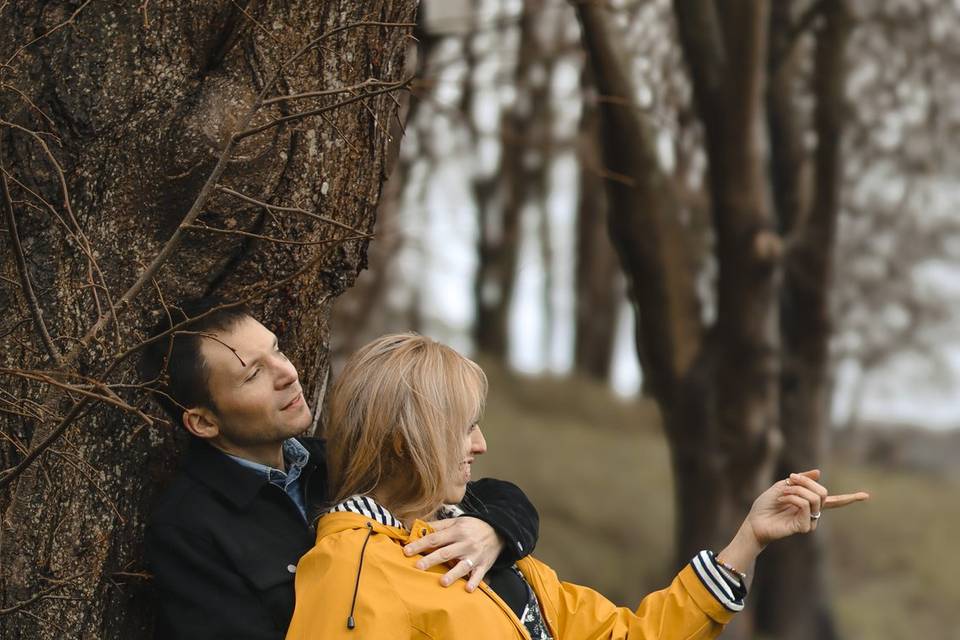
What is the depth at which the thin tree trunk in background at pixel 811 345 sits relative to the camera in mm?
7629

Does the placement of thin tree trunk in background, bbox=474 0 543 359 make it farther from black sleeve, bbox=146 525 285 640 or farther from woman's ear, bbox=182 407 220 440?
black sleeve, bbox=146 525 285 640

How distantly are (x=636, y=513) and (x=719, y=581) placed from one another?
9863 millimetres

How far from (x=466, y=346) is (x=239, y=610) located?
16.2 metres

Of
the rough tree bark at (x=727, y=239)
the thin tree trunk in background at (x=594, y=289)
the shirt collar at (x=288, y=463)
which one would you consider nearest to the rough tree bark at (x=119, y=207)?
the shirt collar at (x=288, y=463)

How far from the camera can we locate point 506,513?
3119 millimetres

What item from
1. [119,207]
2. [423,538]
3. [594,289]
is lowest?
[594,289]

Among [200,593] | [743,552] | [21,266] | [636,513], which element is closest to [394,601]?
[200,593]

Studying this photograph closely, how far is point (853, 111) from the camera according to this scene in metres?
9.30

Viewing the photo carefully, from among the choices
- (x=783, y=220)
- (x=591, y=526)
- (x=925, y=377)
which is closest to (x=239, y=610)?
(x=783, y=220)

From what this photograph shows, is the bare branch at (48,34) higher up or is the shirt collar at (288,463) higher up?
the bare branch at (48,34)

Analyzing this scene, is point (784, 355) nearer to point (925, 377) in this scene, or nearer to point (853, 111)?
point (853, 111)

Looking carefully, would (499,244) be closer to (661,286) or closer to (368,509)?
(661,286)

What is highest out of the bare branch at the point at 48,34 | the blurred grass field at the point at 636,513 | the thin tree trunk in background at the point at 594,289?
the bare branch at the point at 48,34

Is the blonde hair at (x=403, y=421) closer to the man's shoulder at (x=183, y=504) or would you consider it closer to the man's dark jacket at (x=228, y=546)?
the man's dark jacket at (x=228, y=546)
